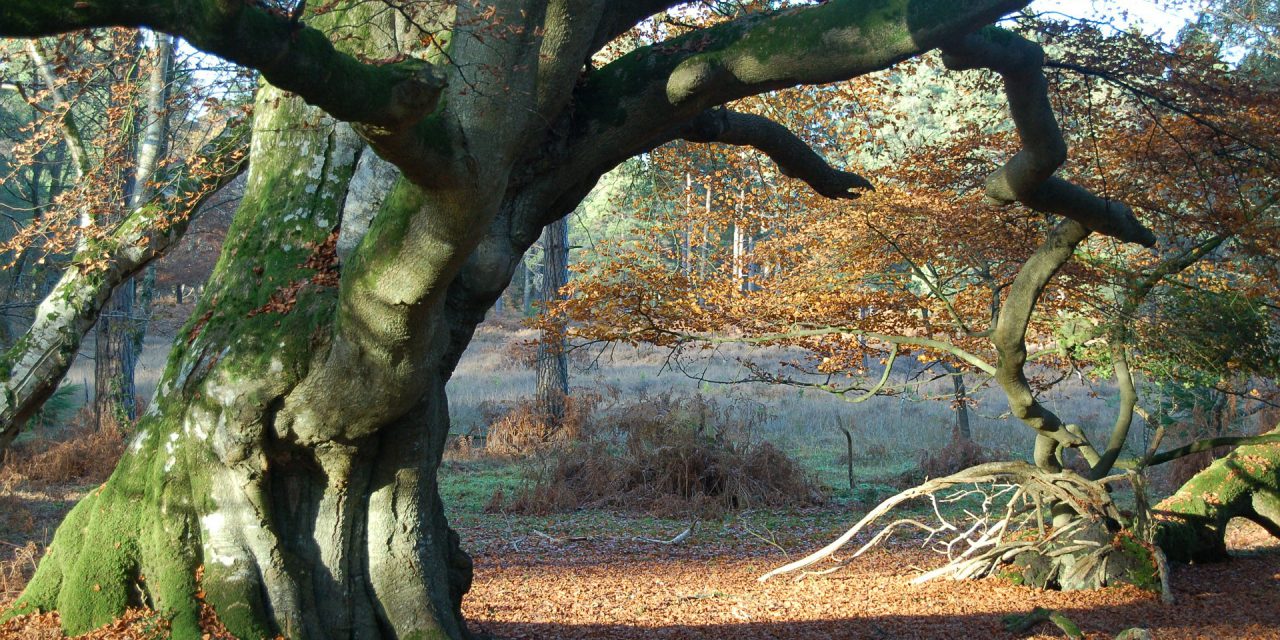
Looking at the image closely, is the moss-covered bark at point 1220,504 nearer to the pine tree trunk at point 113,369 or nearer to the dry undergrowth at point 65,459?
the dry undergrowth at point 65,459

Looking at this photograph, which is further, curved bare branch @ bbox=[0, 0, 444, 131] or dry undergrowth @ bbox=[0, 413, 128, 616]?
dry undergrowth @ bbox=[0, 413, 128, 616]

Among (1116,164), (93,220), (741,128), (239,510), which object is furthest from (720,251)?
(239,510)

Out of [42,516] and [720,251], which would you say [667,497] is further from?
[42,516]

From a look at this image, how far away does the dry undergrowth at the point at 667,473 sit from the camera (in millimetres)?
11914

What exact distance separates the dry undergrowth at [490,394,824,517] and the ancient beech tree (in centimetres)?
735

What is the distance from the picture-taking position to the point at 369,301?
355 cm

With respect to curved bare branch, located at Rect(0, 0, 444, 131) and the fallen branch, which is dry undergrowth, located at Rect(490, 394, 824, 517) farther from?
curved bare branch, located at Rect(0, 0, 444, 131)

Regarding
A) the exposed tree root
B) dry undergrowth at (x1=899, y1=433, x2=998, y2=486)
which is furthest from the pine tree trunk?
dry undergrowth at (x1=899, y1=433, x2=998, y2=486)

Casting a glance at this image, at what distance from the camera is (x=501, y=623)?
5.99 meters

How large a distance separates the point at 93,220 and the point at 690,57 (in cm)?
372

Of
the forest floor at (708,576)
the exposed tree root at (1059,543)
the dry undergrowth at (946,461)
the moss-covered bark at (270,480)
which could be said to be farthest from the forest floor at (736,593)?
the dry undergrowth at (946,461)

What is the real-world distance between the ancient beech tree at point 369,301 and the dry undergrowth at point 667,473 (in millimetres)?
7346

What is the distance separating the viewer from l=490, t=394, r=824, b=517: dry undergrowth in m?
11.9

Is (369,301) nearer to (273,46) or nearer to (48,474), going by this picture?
(273,46)
